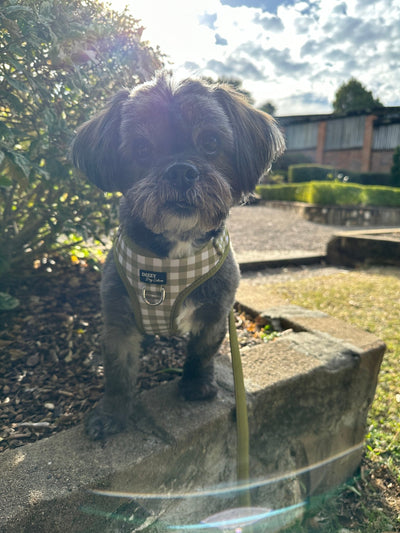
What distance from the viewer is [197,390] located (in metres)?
1.96

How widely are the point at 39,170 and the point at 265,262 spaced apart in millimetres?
3977

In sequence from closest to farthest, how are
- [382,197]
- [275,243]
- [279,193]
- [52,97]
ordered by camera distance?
[52,97]
[275,243]
[382,197]
[279,193]

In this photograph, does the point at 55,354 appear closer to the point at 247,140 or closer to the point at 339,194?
the point at 247,140

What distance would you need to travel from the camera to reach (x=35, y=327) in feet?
8.73

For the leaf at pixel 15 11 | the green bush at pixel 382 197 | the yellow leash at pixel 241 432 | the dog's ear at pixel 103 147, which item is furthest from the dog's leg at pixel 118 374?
the green bush at pixel 382 197

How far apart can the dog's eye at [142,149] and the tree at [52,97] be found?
22.5 inches

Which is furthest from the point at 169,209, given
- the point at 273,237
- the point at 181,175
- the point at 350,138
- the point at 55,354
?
the point at 350,138

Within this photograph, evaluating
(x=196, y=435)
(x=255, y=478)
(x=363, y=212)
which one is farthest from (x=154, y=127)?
(x=363, y=212)

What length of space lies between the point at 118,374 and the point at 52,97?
1.62 metres

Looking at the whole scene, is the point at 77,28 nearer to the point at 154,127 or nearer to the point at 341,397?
the point at 154,127

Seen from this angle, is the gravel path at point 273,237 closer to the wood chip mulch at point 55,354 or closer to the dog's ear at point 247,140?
the wood chip mulch at point 55,354

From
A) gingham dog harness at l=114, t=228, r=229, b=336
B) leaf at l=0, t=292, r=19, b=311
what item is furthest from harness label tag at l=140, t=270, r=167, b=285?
leaf at l=0, t=292, r=19, b=311

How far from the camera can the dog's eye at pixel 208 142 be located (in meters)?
1.80

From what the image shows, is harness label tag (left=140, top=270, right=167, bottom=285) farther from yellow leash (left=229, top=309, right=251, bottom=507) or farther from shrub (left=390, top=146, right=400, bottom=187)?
shrub (left=390, top=146, right=400, bottom=187)
